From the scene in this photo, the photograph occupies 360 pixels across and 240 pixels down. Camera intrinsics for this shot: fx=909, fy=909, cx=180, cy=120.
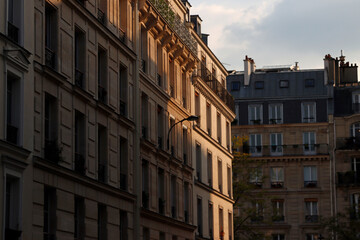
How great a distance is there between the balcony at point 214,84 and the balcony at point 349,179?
1017 inches

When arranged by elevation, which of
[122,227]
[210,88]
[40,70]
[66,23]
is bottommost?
[122,227]

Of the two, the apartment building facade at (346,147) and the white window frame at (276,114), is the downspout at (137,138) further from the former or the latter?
the white window frame at (276,114)

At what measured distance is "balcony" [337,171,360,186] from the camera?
8244cm

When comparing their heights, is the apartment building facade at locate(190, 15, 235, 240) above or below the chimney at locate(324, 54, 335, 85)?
below

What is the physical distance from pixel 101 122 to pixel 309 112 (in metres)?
54.3

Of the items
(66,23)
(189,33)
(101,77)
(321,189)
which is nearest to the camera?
(66,23)

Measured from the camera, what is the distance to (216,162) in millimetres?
54500

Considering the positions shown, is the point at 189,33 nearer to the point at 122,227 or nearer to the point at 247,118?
the point at 122,227

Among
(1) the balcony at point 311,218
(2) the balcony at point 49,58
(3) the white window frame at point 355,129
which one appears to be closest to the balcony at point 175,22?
(2) the balcony at point 49,58

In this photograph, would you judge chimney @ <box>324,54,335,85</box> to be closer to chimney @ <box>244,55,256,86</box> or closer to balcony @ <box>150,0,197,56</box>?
chimney @ <box>244,55,256,86</box>

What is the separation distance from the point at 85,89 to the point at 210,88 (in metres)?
22.2

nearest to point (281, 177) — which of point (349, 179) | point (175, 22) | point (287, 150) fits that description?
point (287, 150)

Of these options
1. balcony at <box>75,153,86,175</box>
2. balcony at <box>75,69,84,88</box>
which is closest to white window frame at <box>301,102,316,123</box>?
balcony at <box>75,69,84,88</box>

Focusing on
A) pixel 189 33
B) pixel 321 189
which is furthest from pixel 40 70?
pixel 321 189
